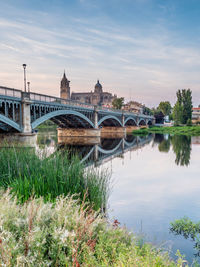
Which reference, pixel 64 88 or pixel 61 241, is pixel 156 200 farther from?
pixel 64 88

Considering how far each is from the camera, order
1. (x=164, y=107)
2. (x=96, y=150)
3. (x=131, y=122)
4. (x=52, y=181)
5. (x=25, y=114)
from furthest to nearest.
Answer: (x=164, y=107) → (x=131, y=122) → (x=96, y=150) → (x=25, y=114) → (x=52, y=181)

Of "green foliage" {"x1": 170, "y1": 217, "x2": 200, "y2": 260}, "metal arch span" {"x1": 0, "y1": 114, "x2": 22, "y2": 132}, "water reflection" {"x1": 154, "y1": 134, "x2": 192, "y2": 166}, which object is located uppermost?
"metal arch span" {"x1": 0, "y1": 114, "x2": 22, "y2": 132}

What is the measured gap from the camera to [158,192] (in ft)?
39.4

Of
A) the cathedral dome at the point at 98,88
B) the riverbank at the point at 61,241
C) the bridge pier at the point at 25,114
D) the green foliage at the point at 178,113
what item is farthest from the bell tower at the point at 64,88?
the riverbank at the point at 61,241

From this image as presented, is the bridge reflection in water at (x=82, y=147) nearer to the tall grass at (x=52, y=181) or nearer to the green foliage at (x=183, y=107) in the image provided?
the tall grass at (x=52, y=181)

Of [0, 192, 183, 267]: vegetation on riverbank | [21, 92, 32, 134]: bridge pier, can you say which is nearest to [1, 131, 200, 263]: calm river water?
[0, 192, 183, 267]: vegetation on riverbank

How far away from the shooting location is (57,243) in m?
3.16

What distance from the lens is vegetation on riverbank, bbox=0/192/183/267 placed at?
293 cm

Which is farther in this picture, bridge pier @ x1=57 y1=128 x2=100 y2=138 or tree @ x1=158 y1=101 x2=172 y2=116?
tree @ x1=158 y1=101 x2=172 y2=116

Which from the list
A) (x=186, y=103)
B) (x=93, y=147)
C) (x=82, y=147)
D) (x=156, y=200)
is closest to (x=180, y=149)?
(x=93, y=147)

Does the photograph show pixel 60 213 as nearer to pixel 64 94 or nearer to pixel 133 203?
pixel 133 203

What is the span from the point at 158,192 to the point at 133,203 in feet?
8.34

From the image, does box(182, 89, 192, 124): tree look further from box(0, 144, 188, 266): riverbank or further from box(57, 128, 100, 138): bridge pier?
box(0, 144, 188, 266): riverbank

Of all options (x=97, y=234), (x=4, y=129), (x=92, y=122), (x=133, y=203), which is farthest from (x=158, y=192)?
(x=92, y=122)
